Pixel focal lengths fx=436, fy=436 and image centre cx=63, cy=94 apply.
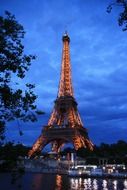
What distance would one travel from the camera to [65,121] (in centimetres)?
11275

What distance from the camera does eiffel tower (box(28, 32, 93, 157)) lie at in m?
108

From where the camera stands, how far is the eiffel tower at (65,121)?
354 feet

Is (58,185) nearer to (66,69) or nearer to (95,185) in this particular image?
(95,185)

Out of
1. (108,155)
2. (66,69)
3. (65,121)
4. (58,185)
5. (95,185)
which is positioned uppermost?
(66,69)

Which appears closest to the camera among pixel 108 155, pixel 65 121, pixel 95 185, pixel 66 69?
pixel 95 185

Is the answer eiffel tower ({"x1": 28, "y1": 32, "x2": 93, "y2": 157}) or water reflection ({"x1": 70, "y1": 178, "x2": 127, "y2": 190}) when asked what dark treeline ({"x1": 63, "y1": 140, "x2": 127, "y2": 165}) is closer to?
eiffel tower ({"x1": 28, "y1": 32, "x2": 93, "y2": 157})

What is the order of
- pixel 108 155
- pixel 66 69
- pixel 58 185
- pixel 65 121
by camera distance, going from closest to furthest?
pixel 58 185 → pixel 65 121 → pixel 66 69 → pixel 108 155

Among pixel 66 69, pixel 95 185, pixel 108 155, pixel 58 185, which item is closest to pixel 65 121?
pixel 66 69

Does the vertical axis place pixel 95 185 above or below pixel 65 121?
below

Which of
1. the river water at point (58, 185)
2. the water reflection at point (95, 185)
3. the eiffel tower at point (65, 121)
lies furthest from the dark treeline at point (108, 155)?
the river water at point (58, 185)

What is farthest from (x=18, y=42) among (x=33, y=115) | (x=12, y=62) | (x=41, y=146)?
(x=41, y=146)

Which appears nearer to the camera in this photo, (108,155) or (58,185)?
(58,185)

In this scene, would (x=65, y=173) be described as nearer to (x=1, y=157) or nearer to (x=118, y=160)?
(x=118, y=160)

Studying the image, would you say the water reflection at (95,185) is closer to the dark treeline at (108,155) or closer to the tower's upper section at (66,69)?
the tower's upper section at (66,69)
